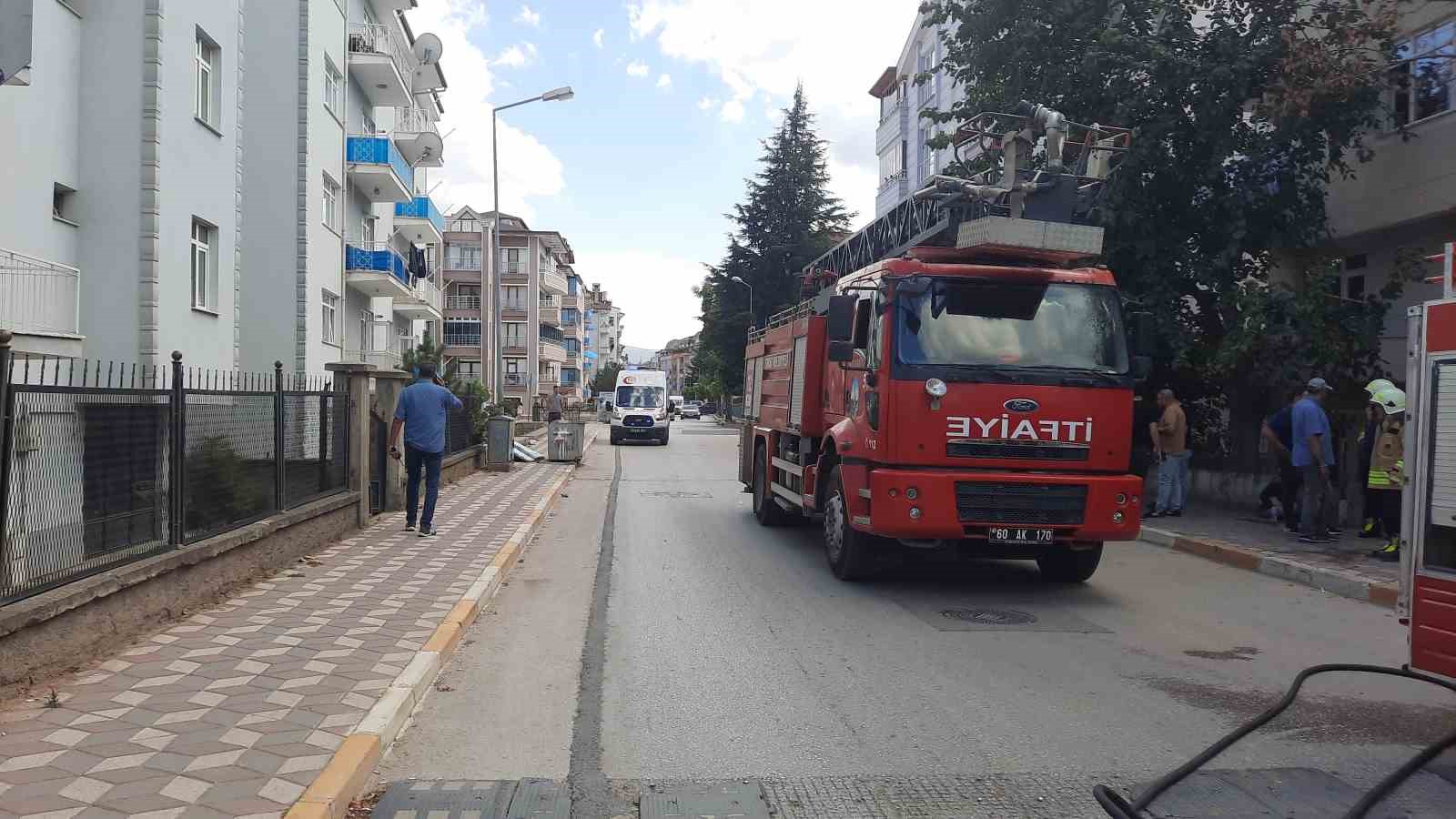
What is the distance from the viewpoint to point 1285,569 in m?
10.5

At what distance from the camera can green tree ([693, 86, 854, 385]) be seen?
54.8 meters

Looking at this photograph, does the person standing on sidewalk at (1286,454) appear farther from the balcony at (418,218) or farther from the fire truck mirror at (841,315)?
the balcony at (418,218)

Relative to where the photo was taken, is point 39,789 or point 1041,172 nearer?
point 39,789

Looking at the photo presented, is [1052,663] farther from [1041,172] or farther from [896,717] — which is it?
[1041,172]

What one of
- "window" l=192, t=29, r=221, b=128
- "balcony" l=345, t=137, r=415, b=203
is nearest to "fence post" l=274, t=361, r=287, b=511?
"window" l=192, t=29, r=221, b=128

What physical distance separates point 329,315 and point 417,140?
30.9ft

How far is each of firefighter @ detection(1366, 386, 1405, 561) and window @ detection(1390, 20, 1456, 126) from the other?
6.57m

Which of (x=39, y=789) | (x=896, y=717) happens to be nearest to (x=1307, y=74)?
(x=896, y=717)

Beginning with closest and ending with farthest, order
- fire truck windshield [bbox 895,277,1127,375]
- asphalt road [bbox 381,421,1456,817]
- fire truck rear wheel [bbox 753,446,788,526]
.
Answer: asphalt road [bbox 381,421,1456,817] → fire truck windshield [bbox 895,277,1127,375] → fire truck rear wheel [bbox 753,446,788,526]

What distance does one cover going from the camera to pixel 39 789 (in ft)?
13.3

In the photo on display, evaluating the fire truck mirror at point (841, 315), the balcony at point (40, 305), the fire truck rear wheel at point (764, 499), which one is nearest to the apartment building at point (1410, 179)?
the fire truck rear wheel at point (764, 499)

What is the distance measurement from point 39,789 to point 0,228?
1212cm

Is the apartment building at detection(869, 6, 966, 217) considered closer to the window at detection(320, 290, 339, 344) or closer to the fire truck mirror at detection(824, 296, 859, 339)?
the window at detection(320, 290, 339, 344)

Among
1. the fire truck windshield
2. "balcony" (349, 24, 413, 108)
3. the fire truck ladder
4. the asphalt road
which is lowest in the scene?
the asphalt road
